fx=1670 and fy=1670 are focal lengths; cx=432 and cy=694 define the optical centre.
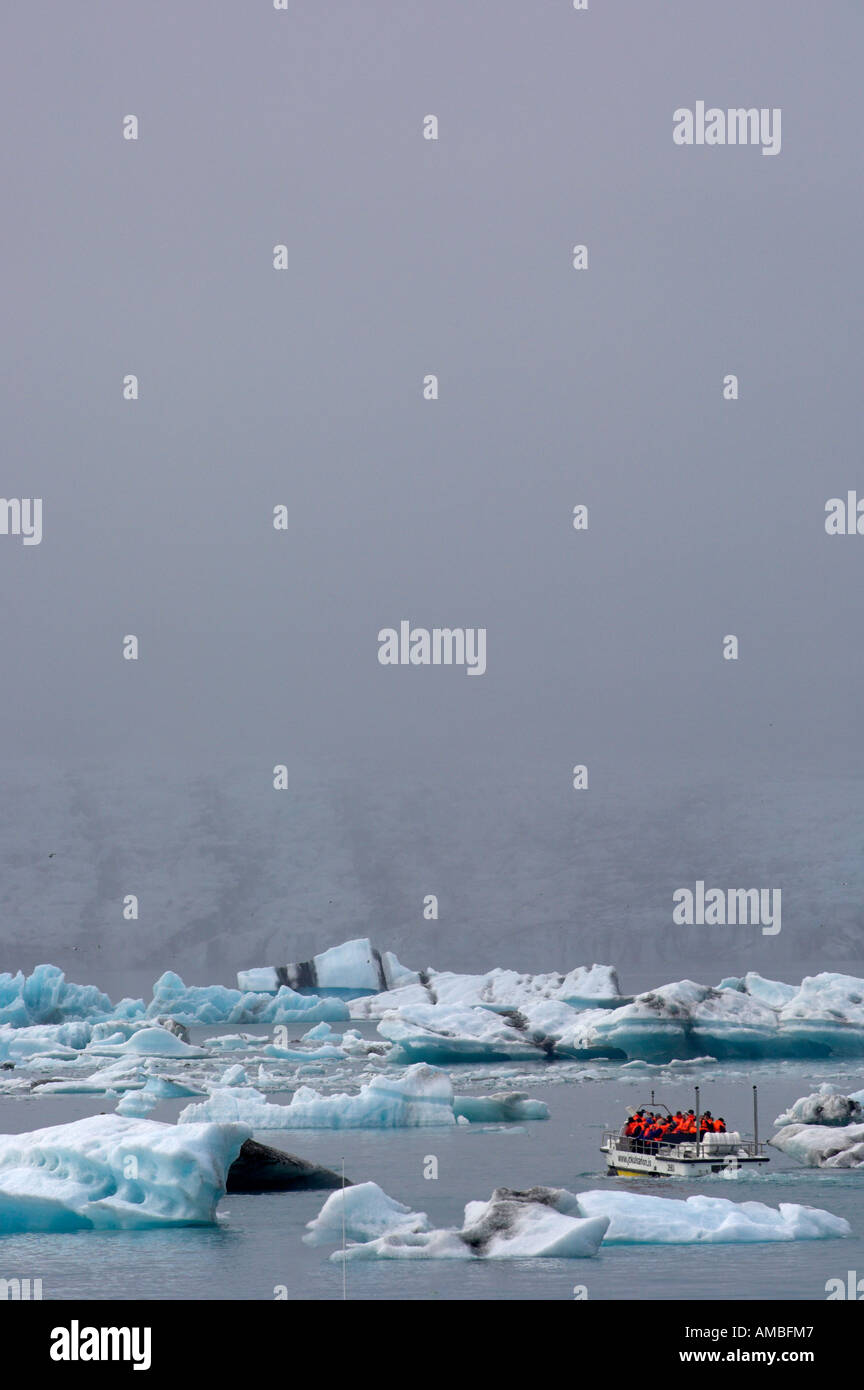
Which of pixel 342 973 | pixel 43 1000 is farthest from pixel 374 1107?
pixel 342 973

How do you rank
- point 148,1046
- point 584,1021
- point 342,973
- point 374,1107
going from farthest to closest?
point 342,973 → point 584,1021 → point 148,1046 → point 374,1107

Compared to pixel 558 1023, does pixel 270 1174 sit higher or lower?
lower

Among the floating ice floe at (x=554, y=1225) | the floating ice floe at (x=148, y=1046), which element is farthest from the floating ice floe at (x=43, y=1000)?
the floating ice floe at (x=554, y=1225)

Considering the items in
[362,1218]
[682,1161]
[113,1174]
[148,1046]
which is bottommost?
[682,1161]

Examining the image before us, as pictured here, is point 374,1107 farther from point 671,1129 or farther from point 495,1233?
point 495,1233

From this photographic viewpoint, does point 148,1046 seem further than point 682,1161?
Yes

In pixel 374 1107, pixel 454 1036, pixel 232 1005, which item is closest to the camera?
pixel 374 1107

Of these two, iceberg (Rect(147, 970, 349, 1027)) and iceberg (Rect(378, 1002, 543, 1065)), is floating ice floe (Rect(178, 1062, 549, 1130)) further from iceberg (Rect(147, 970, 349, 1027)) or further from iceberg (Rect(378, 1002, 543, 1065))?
iceberg (Rect(147, 970, 349, 1027))
